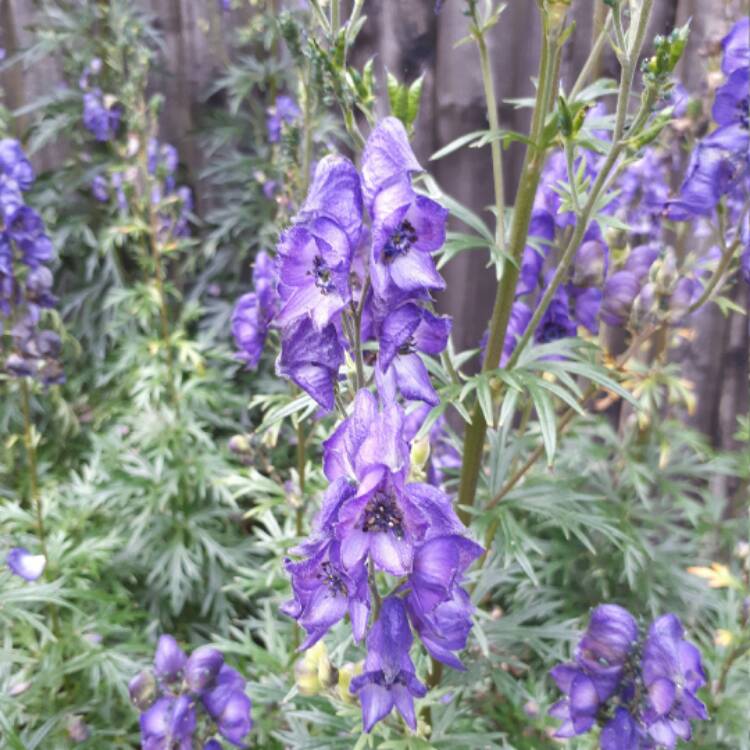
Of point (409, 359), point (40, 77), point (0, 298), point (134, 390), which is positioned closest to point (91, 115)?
point (40, 77)

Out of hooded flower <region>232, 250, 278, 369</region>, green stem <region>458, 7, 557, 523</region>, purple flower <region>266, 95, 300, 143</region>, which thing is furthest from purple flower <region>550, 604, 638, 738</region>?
purple flower <region>266, 95, 300, 143</region>

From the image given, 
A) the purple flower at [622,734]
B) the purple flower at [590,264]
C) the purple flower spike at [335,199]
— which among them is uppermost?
the purple flower spike at [335,199]

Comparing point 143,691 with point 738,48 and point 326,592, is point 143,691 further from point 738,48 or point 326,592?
point 738,48

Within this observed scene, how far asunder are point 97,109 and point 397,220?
2372mm

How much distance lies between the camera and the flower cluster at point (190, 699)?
3.63 ft

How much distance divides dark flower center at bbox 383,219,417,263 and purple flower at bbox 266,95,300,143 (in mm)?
1835

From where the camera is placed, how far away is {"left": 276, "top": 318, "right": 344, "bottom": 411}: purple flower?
781mm

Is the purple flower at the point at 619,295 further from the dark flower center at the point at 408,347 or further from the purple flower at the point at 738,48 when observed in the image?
the dark flower center at the point at 408,347

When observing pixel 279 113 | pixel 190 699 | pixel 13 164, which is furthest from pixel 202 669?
pixel 279 113

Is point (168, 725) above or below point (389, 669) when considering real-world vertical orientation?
below

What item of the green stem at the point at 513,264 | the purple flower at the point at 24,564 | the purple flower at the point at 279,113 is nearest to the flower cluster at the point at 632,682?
the green stem at the point at 513,264

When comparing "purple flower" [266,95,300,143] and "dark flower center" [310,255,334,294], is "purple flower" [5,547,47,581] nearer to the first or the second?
"dark flower center" [310,255,334,294]

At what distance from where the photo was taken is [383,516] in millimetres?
733

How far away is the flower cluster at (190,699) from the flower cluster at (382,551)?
0.36 metres
